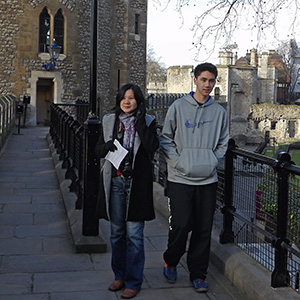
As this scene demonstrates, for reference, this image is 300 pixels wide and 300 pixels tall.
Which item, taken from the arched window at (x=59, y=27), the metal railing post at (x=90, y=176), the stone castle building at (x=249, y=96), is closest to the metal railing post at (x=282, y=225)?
the metal railing post at (x=90, y=176)

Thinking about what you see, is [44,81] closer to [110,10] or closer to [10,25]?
[10,25]

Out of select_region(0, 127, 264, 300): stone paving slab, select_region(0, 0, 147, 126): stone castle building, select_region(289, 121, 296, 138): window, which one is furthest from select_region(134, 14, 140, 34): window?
select_region(289, 121, 296, 138): window

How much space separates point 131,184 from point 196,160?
1.65 ft

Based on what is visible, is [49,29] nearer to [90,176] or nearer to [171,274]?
[90,176]

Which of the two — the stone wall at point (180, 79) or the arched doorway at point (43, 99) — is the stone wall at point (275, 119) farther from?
the arched doorway at point (43, 99)

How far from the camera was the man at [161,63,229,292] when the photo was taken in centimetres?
429

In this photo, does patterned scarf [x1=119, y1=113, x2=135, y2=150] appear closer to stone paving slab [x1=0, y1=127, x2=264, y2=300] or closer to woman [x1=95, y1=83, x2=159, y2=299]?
woman [x1=95, y1=83, x2=159, y2=299]

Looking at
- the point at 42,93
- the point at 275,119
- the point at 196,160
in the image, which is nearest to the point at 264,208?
the point at 196,160

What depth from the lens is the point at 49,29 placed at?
85.4ft

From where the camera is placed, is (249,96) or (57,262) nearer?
(57,262)

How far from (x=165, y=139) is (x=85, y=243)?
1.55 m

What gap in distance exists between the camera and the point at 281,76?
284ft

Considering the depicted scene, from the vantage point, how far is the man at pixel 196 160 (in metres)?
4.29

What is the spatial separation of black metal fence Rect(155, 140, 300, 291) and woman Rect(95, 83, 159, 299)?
0.82 metres
